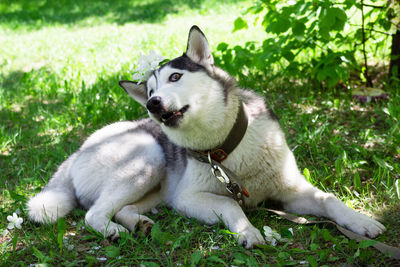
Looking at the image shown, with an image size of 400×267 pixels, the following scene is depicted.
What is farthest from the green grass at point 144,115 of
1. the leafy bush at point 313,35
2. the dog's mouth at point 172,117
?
the dog's mouth at point 172,117

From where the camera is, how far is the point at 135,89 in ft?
9.53

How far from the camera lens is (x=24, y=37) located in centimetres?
946

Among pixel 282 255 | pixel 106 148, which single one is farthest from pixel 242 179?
pixel 106 148

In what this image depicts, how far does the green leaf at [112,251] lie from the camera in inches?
90.5

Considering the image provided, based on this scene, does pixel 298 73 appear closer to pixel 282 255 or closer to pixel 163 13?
pixel 282 255

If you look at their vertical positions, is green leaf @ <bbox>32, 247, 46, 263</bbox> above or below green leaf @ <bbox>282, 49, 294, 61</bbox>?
below

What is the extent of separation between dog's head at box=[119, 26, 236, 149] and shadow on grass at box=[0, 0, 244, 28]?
824 cm

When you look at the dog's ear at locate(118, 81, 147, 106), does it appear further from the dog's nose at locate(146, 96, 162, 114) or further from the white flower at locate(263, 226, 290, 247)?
the white flower at locate(263, 226, 290, 247)

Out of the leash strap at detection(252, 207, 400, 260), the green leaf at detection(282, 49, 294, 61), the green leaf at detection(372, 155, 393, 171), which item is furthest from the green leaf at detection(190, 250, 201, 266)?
the green leaf at detection(282, 49, 294, 61)

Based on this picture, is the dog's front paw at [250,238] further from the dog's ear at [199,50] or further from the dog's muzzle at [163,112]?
the dog's ear at [199,50]

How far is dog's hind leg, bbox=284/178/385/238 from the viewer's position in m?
2.29

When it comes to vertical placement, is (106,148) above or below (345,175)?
above

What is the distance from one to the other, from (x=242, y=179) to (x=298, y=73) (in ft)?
7.70

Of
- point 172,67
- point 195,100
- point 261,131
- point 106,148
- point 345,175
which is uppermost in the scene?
point 172,67
